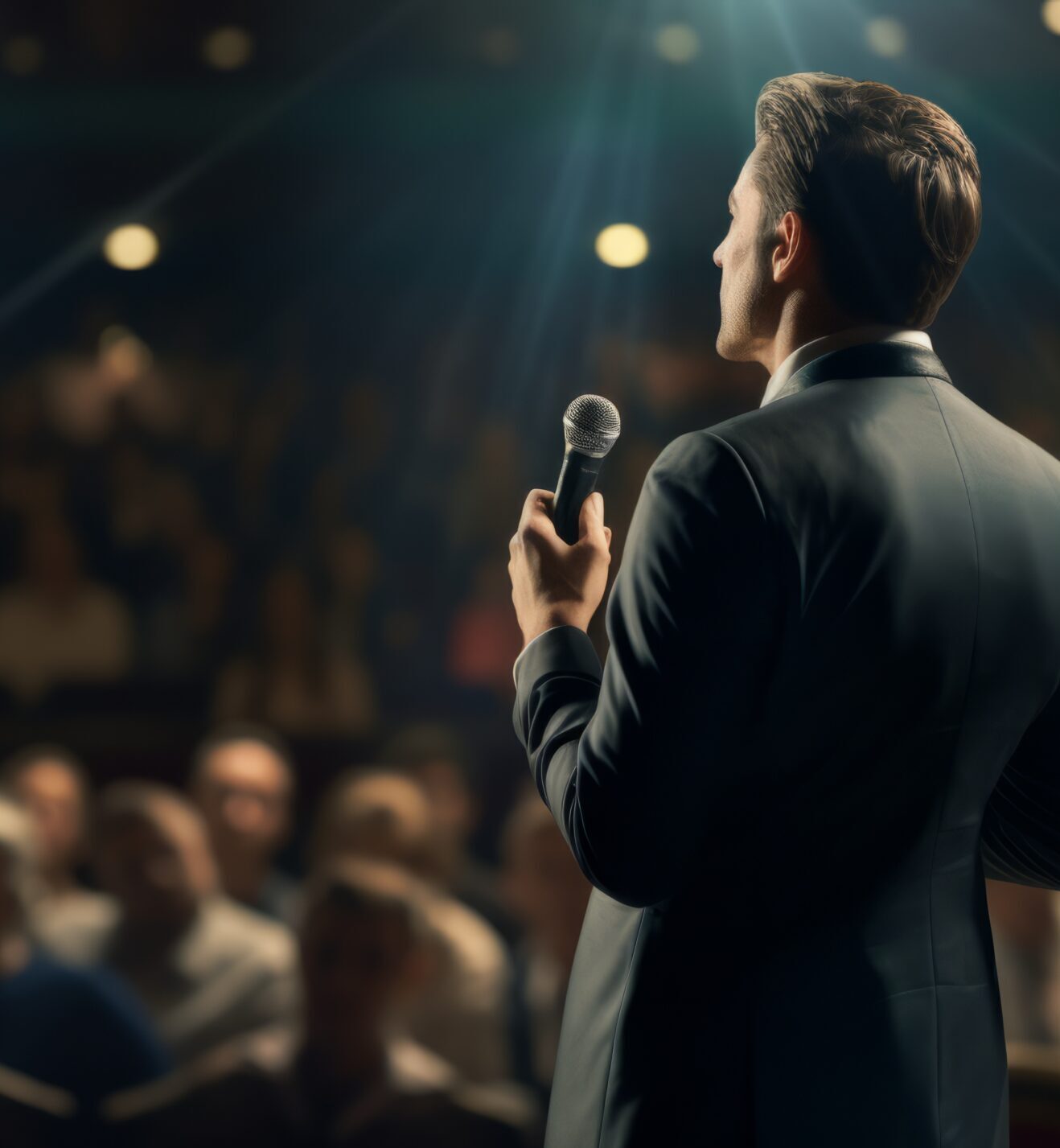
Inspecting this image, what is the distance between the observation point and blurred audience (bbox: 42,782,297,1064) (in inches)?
97.7

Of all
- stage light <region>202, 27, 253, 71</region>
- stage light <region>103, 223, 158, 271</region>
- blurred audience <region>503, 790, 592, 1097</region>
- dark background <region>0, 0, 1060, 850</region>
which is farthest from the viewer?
stage light <region>103, 223, 158, 271</region>

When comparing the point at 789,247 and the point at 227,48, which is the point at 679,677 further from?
the point at 227,48

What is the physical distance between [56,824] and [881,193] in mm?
2512

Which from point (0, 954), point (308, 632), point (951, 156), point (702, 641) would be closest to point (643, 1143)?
point (702, 641)

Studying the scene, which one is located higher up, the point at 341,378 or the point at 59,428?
the point at 341,378

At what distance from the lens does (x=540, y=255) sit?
3088mm

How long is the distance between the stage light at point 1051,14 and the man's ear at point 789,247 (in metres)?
2.34

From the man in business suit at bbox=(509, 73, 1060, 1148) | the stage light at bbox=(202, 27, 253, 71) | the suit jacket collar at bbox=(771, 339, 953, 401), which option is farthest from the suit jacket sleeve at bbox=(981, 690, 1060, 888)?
the stage light at bbox=(202, 27, 253, 71)

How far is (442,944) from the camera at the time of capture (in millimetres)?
2412

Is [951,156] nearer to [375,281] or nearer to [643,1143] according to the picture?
[643,1143]

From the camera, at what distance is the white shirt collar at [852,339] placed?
0.70 metres

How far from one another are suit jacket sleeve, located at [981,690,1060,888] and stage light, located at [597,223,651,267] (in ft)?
7.93

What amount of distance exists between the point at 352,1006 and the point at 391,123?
81.7 inches

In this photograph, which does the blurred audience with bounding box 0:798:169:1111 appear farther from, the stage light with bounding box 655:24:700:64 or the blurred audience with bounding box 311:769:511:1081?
the stage light with bounding box 655:24:700:64
